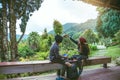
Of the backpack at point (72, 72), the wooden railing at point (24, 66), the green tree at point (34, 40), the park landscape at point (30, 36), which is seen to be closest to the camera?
the wooden railing at point (24, 66)

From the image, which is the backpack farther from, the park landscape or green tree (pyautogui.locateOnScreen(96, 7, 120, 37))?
green tree (pyautogui.locateOnScreen(96, 7, 120, 37))

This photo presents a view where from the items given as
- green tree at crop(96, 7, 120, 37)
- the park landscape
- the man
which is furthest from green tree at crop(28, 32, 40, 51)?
the man

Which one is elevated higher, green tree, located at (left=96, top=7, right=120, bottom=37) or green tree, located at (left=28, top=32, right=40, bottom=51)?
green tree, located at (left=96, top=7, right=120, bottom=37)

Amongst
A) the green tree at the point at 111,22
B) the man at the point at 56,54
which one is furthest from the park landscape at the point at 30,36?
the man at the point at 56,54

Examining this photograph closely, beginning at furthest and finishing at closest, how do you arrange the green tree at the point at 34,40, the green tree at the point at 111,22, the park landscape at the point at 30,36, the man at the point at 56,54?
the green tree at the point at 34,40
the green tree at the point at 111,22
the park landscape at the point at 30,36
the man at the point at 56,54

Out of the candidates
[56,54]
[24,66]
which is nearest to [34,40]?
[56,54]

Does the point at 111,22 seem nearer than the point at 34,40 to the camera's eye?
Yes

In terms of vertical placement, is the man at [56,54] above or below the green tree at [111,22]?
below

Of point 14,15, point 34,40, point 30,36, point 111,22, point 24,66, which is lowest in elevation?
point 24,66

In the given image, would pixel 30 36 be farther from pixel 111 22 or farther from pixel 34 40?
pixel 111 22

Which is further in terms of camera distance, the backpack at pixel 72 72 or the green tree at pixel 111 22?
the green tree at pixel 111 22

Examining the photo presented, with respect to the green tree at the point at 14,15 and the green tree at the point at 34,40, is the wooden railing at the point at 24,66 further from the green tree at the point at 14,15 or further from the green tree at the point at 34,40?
the green tree at the point at 34,40

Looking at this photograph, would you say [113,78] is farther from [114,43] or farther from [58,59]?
[114,43]

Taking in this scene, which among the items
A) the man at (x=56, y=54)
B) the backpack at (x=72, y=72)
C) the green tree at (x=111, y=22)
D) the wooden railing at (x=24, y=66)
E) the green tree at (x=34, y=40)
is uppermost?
the green tree at (x=111, y=22)
